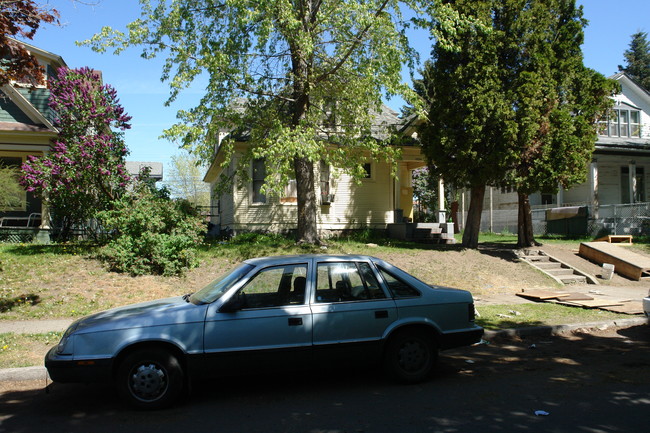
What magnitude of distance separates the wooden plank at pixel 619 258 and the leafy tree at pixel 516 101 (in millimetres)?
2598

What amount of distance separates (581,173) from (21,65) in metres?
15.1

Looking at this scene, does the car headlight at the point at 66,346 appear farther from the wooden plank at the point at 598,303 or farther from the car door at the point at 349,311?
the wooden plank at the point at 598,303

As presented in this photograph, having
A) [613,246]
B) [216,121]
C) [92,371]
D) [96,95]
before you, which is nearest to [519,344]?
[92,371]

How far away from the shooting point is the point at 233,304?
17.7 ft

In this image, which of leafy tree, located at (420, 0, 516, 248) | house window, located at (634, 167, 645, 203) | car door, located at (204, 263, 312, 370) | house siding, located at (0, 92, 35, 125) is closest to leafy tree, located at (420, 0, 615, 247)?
leafy tree, located at (420, 0, 516, 248)

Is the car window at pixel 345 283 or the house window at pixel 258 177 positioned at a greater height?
the house window at pixel 258 177

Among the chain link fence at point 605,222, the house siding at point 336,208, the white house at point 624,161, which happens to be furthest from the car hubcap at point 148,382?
the white house at point 624,161

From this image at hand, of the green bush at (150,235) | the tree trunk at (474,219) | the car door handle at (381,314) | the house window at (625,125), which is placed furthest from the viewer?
the house window at (625,125)

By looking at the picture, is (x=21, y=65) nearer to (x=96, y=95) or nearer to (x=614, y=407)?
(x=96, y=95)

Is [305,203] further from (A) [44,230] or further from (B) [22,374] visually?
(B) [22,374]

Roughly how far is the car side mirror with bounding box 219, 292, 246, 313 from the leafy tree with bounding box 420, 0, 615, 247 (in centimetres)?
1143

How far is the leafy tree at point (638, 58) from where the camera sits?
54.3 meters

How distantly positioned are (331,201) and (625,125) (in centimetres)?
1981

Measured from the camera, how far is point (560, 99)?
52.4ft
